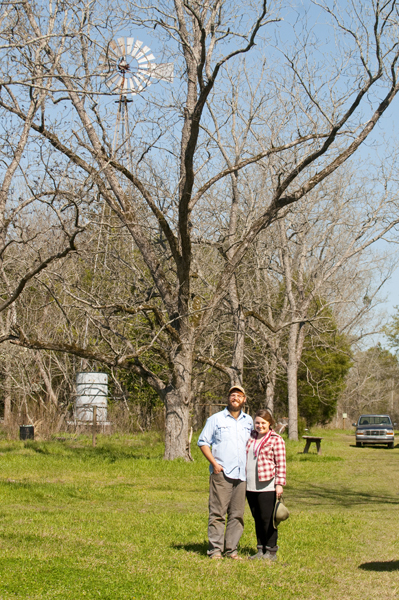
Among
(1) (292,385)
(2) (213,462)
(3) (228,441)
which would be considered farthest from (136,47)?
(1) (292,385)

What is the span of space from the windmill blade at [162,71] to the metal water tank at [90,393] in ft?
40.0

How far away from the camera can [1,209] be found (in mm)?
9844

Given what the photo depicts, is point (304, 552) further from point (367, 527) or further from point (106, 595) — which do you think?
point (106, 595)

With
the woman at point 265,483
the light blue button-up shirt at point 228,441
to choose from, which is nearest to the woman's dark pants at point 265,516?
the woman at point 265,483

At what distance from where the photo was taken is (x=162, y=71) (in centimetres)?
1218

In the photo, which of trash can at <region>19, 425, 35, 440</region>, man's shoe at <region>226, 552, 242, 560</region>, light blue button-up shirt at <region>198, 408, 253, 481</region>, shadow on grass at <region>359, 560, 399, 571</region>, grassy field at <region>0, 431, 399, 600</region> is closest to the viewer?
grassy field at <region>0, 431, 399, 600</region>

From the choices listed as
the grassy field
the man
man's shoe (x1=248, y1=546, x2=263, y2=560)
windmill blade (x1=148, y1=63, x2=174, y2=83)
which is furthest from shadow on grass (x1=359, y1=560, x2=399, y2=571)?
windmill blade (x1=148, y1=63, x2=174, y2=83)

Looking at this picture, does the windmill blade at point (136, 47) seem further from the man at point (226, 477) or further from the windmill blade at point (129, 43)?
the man at point (226, 477)

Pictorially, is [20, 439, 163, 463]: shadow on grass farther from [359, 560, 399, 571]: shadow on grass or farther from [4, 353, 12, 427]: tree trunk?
[359, 560, 399, 571]: shadow on grass

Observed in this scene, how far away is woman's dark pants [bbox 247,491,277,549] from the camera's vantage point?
6.45 meters

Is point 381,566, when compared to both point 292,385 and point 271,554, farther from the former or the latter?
point 292,385

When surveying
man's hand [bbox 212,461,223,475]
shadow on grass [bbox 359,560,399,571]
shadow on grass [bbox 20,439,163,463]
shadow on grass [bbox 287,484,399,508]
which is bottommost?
shadow on grass [bbox 287,484,399,508]

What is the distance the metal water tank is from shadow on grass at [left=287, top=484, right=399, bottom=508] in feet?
34.0

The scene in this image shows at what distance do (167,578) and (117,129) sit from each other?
10.3m
